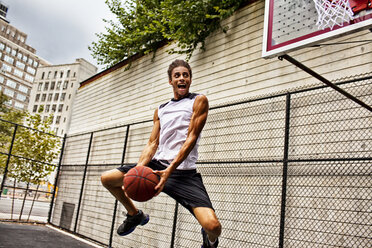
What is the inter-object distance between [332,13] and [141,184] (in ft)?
6.76

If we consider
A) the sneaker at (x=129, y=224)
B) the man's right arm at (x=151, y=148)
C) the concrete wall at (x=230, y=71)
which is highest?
the concrete wall at (x=230, y=71)

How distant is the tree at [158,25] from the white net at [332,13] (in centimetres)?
303

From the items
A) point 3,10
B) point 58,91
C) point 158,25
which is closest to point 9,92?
point 58,91

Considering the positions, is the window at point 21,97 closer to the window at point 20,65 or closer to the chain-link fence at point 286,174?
the window at point 20,65

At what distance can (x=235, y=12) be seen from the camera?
18.7 feet

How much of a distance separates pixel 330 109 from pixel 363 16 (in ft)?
6.01

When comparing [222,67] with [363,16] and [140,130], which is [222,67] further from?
[363,16]

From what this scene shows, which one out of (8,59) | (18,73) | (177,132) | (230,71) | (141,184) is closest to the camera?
(141,184)

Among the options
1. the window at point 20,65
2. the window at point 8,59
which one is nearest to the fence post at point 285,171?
the window at point 8,59

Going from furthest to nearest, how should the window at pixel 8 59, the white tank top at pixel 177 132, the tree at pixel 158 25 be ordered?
the window at pixel 8 59, the tree at pixel 158 25, the white tank top at pixel 177 132

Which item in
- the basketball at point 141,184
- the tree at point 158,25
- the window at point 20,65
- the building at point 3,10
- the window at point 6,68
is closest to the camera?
the basketball at point 141,184

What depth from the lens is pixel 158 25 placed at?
7.11m

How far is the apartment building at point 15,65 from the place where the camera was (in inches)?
2815

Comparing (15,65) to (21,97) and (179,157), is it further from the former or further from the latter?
(179,157)
